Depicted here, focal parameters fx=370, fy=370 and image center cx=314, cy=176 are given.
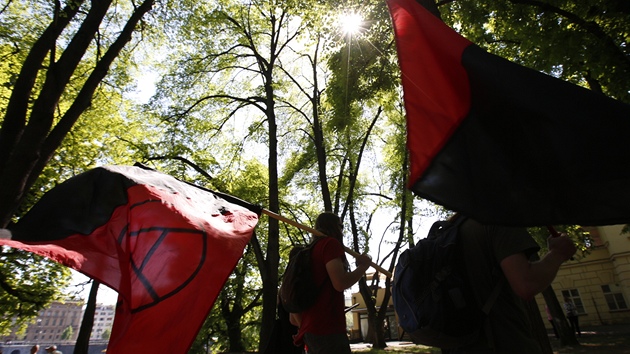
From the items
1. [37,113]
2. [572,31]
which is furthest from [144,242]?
[572,31]

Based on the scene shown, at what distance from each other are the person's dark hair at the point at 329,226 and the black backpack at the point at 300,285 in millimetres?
164

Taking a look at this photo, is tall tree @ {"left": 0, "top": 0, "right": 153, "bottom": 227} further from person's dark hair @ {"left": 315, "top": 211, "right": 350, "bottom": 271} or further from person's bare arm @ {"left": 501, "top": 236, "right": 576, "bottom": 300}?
person's bare arm @ {"left": 501, "top": 236, "right": 576, "bottom": 300}

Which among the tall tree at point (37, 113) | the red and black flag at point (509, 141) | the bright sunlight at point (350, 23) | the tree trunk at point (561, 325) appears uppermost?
the bright sunlight at point (350, 23)

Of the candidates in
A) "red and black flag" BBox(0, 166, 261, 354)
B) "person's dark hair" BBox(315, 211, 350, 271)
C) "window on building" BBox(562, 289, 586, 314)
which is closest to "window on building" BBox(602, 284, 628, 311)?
"window on building" BBox(562, 289, 586, 314)

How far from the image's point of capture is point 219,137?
16750 mm

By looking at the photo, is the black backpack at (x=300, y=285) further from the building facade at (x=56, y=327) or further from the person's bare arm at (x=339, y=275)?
the building facade at (x=56, y=327)

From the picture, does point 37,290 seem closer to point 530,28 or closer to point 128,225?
point 128,225

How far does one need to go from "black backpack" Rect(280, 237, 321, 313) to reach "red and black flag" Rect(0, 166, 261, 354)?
551 millimetres

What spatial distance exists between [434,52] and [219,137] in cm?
1537

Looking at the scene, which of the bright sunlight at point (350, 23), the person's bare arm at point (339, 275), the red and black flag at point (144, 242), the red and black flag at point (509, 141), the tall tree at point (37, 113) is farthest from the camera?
the bright sunlight at point (350, 23)

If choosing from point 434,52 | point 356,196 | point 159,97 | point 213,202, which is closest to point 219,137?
point 159,97

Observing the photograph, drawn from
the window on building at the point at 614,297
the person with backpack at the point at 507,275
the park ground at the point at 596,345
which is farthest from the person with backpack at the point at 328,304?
the window on building at the point at 614,297

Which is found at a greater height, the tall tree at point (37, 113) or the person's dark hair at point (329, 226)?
the tall tree at point (37, 113)

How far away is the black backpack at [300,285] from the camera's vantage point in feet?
9.82
